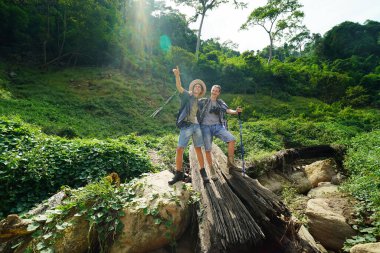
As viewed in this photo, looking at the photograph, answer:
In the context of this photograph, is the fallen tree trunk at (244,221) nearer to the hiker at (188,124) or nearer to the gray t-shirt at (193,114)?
the hiker at (188,124)

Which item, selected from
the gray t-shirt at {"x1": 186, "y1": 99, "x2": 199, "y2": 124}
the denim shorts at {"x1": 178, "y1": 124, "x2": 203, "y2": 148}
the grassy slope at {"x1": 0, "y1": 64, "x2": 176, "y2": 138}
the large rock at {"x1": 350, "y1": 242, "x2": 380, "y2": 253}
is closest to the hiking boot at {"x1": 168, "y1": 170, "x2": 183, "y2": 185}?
the denim shorts at {"x1": 178, "y1": 124, "x2": 203, "y2": 148}

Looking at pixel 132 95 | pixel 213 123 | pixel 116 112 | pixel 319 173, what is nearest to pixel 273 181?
pixel 319 173

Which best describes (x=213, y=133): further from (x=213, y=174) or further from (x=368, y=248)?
(x=368, y=248)

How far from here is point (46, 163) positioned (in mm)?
6020

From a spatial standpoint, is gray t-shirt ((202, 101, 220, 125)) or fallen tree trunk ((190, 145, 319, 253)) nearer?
fallen tree trunk ((190, 145, 319, 253))

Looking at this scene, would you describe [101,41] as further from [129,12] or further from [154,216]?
[154,216]

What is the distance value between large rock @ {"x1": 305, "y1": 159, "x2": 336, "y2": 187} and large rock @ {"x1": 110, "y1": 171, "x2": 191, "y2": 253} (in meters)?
7.03

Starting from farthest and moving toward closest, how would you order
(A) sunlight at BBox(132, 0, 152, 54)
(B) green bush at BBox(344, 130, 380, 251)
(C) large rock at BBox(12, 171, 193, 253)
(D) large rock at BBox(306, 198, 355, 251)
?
(A) sunlight at BBox(132, 0, 152, 54) < (D) large rock at BBox(306, 198, 355, 251) < (B) green bush at BBox(344, 130, 380, 251) < (C) large rock at BBox(12, 171, 193, 253)

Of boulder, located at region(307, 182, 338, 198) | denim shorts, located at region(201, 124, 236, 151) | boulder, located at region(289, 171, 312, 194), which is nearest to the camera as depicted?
denim shorts, located at region(201, 124, 236, 151)

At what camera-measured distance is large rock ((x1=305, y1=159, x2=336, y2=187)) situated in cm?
912

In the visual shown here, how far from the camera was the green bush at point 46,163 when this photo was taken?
17.3 feet

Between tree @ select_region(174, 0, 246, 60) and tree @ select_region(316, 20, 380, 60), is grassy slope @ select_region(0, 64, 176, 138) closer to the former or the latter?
tree @ select_region(174, 0, 246, 60)

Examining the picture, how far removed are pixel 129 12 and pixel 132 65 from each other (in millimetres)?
11192

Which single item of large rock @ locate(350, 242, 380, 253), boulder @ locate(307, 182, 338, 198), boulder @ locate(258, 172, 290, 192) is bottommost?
boulder @ locate(258, 172, 290, 192)
